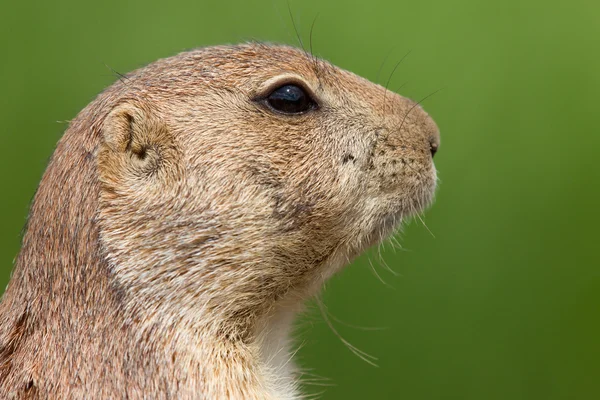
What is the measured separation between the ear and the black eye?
0.38 metres

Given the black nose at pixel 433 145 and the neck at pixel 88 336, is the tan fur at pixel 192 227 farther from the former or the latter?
the black nose at pixel 433 145

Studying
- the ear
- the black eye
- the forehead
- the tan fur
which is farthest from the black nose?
the ear

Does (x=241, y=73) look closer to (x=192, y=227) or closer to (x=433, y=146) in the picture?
(x=192, y=227)

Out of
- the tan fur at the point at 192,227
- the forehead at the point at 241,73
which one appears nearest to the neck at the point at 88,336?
the tan fur at the point at 192,227

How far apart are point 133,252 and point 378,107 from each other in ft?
3.52

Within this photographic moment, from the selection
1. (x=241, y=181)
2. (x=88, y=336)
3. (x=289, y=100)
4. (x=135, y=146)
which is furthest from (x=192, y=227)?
(x=289, y=100)

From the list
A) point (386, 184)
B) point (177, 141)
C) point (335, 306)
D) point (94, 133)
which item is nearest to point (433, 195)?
point (386, 184)

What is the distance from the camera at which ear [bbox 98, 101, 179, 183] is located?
2.52m

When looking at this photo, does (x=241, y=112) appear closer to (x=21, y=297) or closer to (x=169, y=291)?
(x=169, y=291)

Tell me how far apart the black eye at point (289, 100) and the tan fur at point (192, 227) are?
0.03 metres

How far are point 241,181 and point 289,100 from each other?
38 centimetres

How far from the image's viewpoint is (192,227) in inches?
96.5

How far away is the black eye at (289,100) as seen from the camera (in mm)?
2688

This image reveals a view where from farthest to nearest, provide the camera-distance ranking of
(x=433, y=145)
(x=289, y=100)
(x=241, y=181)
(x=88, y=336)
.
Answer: (x=433, y=145)
(x=289, y=100)
(x=241, y=181)
(x=88, y=336)
